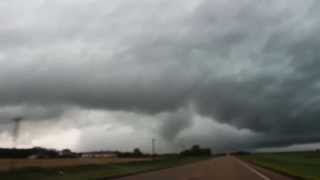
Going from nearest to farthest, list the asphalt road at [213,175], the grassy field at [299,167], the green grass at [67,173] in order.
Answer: the asphalt road at [213,175] → the grassy field at [299,167] → the green grass at [67,173]

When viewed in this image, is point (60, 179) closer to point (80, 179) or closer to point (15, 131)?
point (80, 179)

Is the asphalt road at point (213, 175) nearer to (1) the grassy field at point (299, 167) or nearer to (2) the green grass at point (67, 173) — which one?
(1) the grassy field at point (299, 167)

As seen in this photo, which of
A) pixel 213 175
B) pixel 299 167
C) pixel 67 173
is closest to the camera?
pixel 213 175

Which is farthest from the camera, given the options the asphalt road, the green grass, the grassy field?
the green grass

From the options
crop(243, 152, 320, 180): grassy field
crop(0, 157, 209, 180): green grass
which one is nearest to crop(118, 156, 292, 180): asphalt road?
crop(243, 152, 320, 180): grassy field

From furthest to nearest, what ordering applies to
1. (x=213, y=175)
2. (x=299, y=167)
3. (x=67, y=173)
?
(x=299, y=167) → (x=67, y=173) → (x=213, y=175)

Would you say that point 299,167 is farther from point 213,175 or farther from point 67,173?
point 67,173

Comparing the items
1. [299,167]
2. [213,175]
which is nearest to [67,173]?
[213,175]

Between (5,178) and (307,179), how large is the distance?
78.8 feet

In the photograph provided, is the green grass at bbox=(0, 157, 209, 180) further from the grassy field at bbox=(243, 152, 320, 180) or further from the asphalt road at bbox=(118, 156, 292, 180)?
the grassy field at bbox=(243, 152, 320, 180)

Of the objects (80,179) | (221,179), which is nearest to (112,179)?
(80,179)

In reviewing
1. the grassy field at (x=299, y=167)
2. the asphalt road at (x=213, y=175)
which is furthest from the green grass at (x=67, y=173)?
the grassy field at (x=299, y=167)

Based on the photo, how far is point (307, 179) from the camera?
4331cm

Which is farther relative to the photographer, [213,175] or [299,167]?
[299,167]
